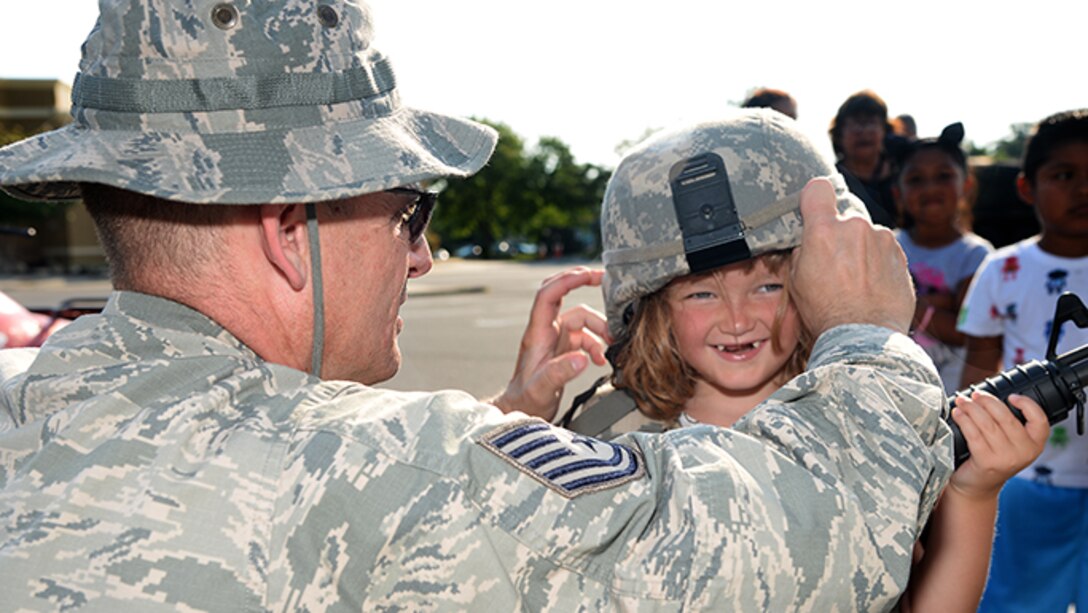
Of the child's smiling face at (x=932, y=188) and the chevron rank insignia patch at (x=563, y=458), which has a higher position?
the chevron rank insignia patch at (x=563, y=458)

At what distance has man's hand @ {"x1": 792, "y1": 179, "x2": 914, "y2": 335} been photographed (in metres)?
1.58

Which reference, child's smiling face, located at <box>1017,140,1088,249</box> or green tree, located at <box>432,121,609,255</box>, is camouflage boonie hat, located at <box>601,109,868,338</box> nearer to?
child's smiling face, located at <box>1017,140,1088,249</box>

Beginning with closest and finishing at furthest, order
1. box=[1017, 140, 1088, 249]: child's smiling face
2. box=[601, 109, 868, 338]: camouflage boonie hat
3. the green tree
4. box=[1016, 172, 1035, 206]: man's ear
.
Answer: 1. box=[601, 109, 868, 338]: camouflage boonie hat
2. box=[1017, 140, 1088, 249]: child's smiling face
3. box=[1016, 172, 1035, 206]: man's ear
4. the green tree

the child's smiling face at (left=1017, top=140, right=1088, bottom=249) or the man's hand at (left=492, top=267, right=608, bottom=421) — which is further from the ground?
the child's smiling face at (left=1017, top=140, right=1088, bottom=249)

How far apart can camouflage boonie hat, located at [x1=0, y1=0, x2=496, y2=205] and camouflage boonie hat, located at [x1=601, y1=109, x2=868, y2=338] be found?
103 centimetres

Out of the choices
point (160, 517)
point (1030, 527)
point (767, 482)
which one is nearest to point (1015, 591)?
point (1030, 527)

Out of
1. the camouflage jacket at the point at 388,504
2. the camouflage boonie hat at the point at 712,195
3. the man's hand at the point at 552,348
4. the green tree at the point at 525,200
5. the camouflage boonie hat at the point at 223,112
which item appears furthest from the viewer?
the green tree at the point at 525,200

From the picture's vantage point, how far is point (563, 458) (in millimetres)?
1251

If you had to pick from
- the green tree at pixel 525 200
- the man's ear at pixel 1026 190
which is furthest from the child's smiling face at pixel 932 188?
the green tree at pixel 525 200

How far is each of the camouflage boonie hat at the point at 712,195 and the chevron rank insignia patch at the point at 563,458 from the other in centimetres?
109

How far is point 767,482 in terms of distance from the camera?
1.26m

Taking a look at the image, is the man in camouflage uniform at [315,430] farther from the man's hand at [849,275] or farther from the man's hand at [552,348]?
the man's hand at [552,348]

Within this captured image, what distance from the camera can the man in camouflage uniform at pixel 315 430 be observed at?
45.8 inches

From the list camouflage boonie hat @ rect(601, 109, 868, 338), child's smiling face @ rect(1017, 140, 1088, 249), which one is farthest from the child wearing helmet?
child's smiling face @ rect(1017, 140, 1088, 249)
